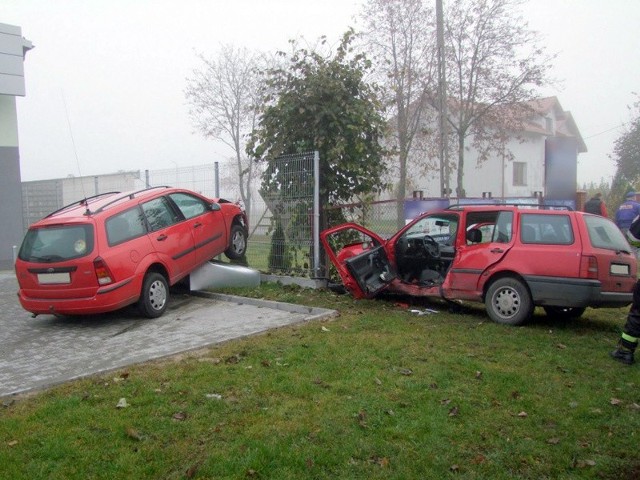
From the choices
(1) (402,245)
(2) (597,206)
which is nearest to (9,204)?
(1) (402,245)

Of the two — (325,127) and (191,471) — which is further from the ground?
(325,127)

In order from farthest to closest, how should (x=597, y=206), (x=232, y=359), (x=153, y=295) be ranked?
(x=597, y=206) < (x=153, y=295) < (x=232, y=359)

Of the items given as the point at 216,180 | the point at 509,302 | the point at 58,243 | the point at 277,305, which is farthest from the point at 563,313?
the point at 58,243

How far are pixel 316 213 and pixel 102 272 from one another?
3.86 m

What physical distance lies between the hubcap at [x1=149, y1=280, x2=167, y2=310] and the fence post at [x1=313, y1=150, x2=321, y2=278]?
9.16 ft

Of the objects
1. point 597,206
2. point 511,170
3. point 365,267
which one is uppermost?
point 511,170

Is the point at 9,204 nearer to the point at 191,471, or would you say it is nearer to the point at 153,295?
the point at 153,295

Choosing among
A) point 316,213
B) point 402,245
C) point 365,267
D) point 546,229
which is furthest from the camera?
point 316,213

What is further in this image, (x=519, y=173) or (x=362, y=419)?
(x=519, y=173)

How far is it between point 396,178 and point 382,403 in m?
22.5

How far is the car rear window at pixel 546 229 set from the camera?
23.2 ft

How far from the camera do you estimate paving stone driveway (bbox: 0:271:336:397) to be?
19.3ft

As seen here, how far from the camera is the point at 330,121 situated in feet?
34.0

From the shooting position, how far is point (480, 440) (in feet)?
13.0
